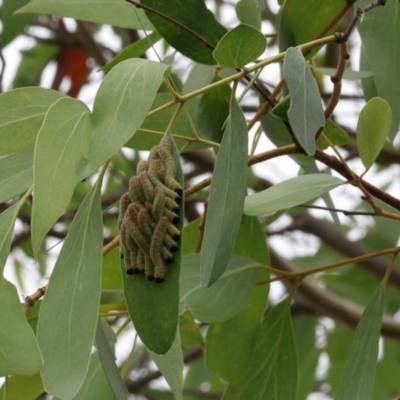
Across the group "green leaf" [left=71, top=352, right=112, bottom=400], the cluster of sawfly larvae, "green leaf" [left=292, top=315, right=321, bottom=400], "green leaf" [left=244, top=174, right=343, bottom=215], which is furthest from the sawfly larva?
"green leaf" [left=292, top=315, right=321, bottom=400]

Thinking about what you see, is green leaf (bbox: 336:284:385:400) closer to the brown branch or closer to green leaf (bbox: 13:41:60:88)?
the brown branch

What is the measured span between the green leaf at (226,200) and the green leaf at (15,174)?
207mm

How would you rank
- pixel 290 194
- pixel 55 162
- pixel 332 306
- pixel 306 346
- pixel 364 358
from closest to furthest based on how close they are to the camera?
pixel 55 162 → pixel 290 194 → pixel 364 358 → pixel 332 306 → pixel 306 346

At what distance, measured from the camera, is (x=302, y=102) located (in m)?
0.69

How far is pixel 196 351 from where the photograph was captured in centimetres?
215

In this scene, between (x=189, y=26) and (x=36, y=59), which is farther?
(x=36, y=59)

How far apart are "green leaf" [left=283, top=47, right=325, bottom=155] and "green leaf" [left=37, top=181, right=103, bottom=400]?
20 cm

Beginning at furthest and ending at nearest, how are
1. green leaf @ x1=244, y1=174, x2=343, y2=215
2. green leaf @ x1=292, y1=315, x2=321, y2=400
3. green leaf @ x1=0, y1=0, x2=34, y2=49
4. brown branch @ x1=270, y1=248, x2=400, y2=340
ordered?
green leaf @ x1=292, y1=315, x2=321, y2=400 < brown branch @ x1=270, y1=248, x2=400, y2=340 < green leaf @ x1=0, y1=0, x2=34, y2=49 < green leaf @ x1=244, y1=174, x2=343, y2=215

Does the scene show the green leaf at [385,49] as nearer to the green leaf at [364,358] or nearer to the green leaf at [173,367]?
the green leaf at [364,358]

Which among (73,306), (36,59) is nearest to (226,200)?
(73,306)

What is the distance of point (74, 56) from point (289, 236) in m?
0.81

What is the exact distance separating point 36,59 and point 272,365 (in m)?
1.71

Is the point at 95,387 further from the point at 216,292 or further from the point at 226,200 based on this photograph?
the point at 226,200

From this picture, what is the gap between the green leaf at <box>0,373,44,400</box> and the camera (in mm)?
879
